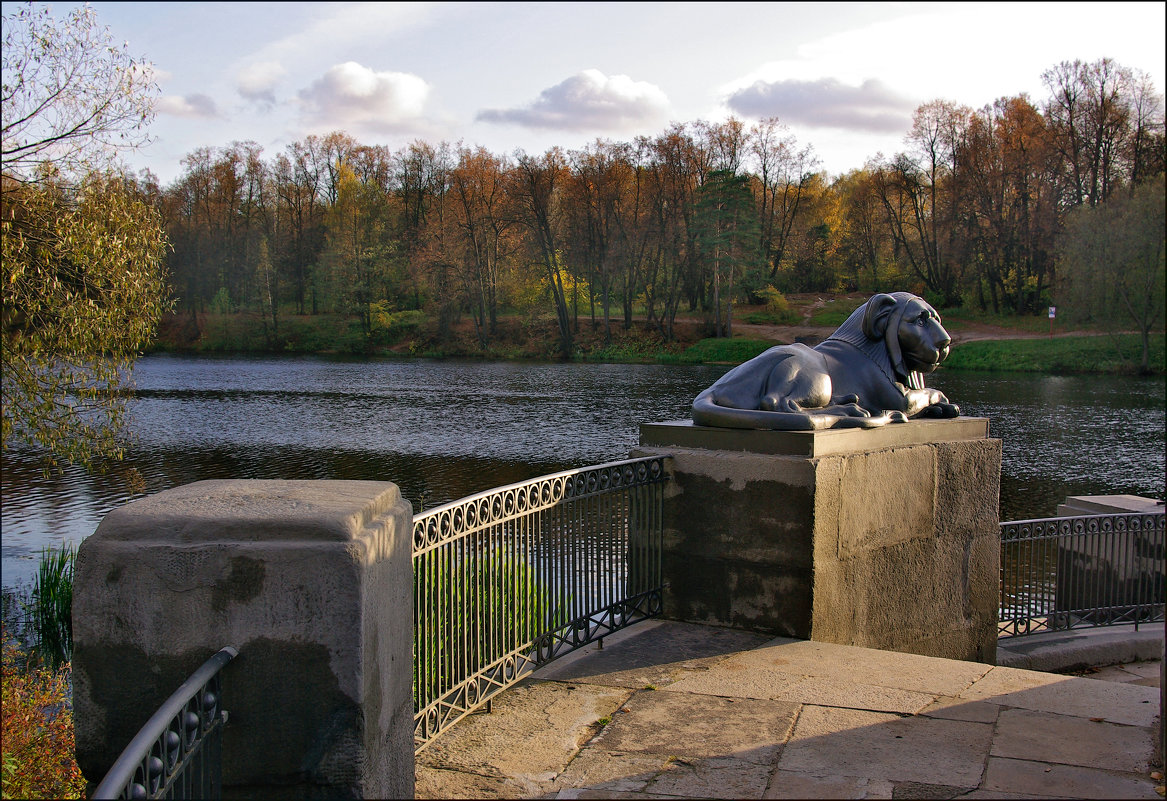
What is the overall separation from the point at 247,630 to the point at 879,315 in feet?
17.3

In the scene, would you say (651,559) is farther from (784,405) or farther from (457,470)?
(457,470)

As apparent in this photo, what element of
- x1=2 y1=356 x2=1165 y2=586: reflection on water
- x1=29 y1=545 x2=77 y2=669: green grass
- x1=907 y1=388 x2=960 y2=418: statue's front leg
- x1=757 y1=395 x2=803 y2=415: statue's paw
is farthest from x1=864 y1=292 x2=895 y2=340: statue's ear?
x1=2 y1=356 x2=1165 y2=586: reflection on water

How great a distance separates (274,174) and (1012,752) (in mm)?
70965

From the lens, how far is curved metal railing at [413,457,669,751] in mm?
4102

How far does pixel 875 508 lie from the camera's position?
6.03m

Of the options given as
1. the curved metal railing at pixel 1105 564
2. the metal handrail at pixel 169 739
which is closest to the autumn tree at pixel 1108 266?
the curved metal railing at pixel 1105 564

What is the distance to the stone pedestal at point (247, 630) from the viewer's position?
8.61 feet

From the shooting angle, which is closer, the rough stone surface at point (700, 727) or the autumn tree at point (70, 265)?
the rough stone surface at point (700, 727)

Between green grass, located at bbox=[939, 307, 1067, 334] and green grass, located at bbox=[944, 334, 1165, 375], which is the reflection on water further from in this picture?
green grass, located at bbox=[939, 307, 1067, 334]

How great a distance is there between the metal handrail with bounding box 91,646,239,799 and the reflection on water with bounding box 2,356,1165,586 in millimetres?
11520

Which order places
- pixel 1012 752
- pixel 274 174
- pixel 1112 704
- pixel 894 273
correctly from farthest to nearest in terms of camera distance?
pixel 274 174, pixel 894 273, pixel 1112 704, pixel 1012 752

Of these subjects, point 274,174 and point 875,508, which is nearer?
point 875,508

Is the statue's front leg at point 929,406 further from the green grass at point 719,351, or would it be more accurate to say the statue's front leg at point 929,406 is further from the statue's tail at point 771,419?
the green grass at point 719,351

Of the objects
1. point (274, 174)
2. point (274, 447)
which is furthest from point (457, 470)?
point (274, 174)
